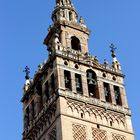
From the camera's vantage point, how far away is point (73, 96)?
5072cm

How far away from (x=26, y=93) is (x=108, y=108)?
8790 millimetres

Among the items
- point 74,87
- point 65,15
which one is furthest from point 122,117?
point 65,15

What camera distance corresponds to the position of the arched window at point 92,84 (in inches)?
2090

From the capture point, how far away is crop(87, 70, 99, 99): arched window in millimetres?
53094

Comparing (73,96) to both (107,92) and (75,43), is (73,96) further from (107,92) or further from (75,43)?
(75,43)

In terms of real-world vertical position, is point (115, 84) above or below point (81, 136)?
above

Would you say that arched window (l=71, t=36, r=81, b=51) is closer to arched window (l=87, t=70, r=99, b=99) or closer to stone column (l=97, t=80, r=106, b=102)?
arched window (l=87, t=70, r=99, b=99)

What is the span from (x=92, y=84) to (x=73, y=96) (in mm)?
3337

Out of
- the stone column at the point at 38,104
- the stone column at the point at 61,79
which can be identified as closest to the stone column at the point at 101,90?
the stone column at the point at 61,79

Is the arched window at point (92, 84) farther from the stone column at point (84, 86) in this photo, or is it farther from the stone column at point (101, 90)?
the stone column at point (84, 86)

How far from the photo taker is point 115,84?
5462cm

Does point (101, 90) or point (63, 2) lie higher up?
point (63, 2)

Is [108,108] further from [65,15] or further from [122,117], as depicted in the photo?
[65,15]

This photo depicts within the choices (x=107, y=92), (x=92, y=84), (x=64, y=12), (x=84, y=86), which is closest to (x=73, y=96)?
(x=84, y=86)
